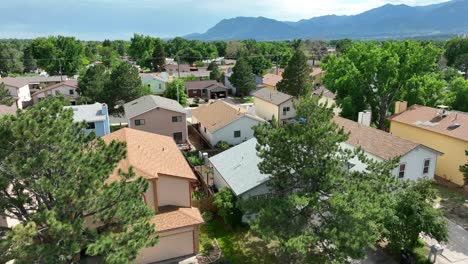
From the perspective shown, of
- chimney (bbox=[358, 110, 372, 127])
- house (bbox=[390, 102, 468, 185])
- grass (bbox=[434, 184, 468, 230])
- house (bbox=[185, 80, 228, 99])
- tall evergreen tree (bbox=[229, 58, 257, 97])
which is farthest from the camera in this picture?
house (bbox=[185, 80, 228, 99])

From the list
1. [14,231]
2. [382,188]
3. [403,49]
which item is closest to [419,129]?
[403,49]

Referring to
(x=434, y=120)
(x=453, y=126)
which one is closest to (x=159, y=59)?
(x=434, y=120)

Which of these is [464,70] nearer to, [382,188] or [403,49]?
[403,49]

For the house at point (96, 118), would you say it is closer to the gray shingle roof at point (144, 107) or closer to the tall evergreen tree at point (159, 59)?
the gray shingle roof at point (144, 107)

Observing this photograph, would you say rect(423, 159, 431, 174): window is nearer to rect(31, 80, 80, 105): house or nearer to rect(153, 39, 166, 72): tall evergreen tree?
rect(31, 80, 80, 105): house

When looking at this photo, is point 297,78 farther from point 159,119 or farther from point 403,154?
point 403,154

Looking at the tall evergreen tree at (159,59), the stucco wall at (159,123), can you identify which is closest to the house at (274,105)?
the stucco wall at (159,123)

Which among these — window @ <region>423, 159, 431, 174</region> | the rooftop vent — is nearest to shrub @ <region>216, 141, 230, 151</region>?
window @ <region>423, 159, 431, 174</region>
